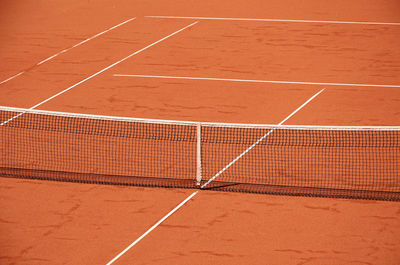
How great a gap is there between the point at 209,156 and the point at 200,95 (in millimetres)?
2806

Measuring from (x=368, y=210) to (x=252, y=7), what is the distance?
12.6 meters

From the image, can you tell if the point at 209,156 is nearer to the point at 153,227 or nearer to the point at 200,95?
the point at 153,227

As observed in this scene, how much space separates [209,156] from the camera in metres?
8.40

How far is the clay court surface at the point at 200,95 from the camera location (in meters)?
6.19

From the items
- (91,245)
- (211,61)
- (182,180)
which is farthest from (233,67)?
(91,245)

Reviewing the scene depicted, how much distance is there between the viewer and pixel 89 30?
15.9m

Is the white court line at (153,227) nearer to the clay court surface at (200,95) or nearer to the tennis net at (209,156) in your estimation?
the clay court surface at (200,95)

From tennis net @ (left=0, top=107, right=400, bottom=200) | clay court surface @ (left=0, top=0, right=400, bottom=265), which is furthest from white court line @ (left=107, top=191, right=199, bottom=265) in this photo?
tennis net @ (left=0, top=107, right=400, bottom=200)

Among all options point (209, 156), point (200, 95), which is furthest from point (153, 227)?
point (200, 95)

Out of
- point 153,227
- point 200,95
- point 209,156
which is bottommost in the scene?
point 153,227

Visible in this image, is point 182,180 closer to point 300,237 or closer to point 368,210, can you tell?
point 300,237

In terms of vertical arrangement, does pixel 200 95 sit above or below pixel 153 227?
above

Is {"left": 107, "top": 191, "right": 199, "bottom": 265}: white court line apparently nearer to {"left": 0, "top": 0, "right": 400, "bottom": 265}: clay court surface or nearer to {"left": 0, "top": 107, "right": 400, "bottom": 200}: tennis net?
{"left": 0, "top": 0, "right": 400, "bottom": 265}: clay court surface

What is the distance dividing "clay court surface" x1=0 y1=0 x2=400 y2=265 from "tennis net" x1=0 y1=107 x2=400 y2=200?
0.35 metres
